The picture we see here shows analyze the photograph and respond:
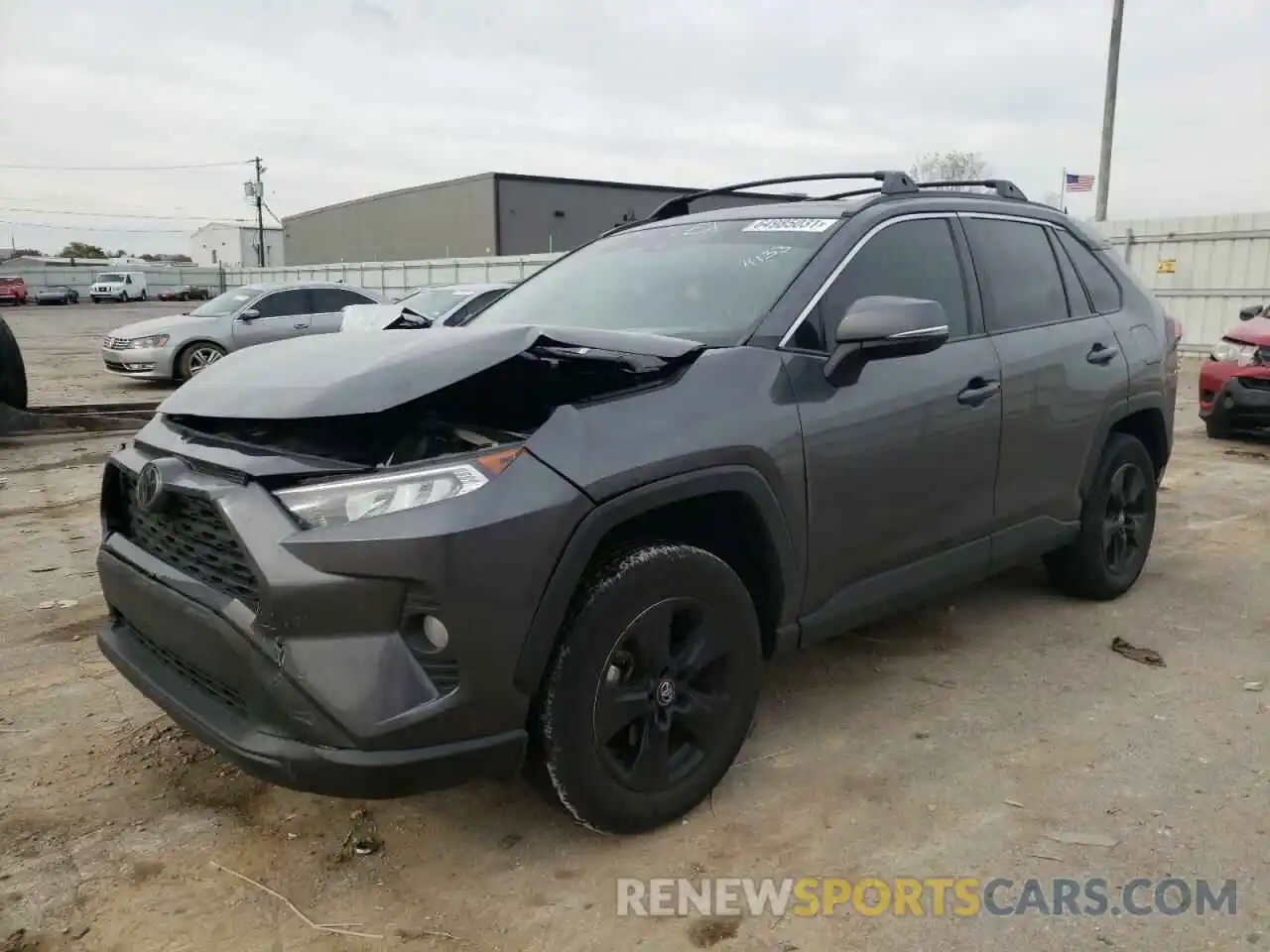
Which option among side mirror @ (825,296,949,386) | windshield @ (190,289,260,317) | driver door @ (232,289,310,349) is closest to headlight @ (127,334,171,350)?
windshield @ (190,289,260,317)

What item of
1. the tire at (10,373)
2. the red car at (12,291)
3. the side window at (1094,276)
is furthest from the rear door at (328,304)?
the red car at (12,291)

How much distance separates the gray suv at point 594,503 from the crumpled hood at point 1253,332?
5.93 meters

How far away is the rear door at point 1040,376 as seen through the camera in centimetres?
379

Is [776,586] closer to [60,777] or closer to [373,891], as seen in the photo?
[373,891]

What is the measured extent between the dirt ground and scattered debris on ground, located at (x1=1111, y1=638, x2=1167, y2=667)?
0.05 m

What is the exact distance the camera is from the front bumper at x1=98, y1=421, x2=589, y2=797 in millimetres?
2160

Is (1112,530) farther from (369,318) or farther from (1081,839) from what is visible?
(369,318)

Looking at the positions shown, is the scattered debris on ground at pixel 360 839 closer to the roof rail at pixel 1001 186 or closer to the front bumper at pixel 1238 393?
the roof rail at pixel 1001 186

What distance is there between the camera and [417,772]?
7.25 feet

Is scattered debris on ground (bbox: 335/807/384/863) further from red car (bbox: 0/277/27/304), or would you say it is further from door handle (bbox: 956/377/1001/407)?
red car (bbox: 0/277/27/304)

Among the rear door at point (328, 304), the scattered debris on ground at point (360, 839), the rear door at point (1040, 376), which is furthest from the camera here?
the rear door at point (328, 304)

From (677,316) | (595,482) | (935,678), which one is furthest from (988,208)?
(595,482)

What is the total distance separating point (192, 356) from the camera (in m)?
14.1

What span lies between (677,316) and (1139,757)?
2052mm
